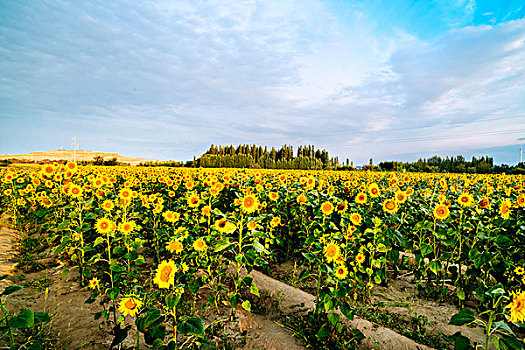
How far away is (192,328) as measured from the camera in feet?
5.45

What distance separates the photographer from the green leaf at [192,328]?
1.63m

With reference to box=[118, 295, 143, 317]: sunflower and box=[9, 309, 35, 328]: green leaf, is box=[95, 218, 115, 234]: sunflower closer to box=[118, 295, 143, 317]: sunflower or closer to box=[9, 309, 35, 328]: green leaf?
box=[118, 295, 143, 317]: sunflower

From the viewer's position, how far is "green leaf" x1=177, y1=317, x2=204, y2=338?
1.63 m

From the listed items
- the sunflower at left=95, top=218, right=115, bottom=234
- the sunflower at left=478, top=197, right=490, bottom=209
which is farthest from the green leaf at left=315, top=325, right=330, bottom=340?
the sunflower at left=478, top=197, right=490, bottom=209

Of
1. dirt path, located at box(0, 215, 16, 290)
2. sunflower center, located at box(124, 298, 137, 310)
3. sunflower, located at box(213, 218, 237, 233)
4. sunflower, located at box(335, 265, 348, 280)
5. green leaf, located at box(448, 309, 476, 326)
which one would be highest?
sunflower, located at box(213, 218, 237, 233)

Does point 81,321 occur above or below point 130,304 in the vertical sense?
below

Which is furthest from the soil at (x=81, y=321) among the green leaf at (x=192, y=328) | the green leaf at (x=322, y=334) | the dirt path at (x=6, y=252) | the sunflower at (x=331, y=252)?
the green leaf at (x=192, y=328)

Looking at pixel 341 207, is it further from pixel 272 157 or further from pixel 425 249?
pixel 272 157

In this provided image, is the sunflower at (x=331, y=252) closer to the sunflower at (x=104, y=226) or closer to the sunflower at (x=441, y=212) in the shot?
the sunflower at (x=441, y=212)

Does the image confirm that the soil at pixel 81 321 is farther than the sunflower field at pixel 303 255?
Yes

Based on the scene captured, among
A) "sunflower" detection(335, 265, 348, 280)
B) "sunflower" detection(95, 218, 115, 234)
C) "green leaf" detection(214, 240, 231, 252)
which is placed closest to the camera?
"green leaf" detection(214, 240, 231, 252)

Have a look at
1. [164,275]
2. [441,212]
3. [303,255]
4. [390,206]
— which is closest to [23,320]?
[164,275]

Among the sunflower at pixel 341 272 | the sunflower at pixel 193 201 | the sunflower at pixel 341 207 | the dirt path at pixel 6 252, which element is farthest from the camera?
the dirt path at pixel 6 252

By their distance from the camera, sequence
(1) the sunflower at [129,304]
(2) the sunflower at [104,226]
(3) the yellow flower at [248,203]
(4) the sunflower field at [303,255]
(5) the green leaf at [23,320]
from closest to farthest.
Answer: (5) the green leaf at [23,320], (1) the sunflower at [129,304], (4) the sunflower field at [303,255], (3) the yellow flower at [248,203], (2) the sunflower at [104,226]
